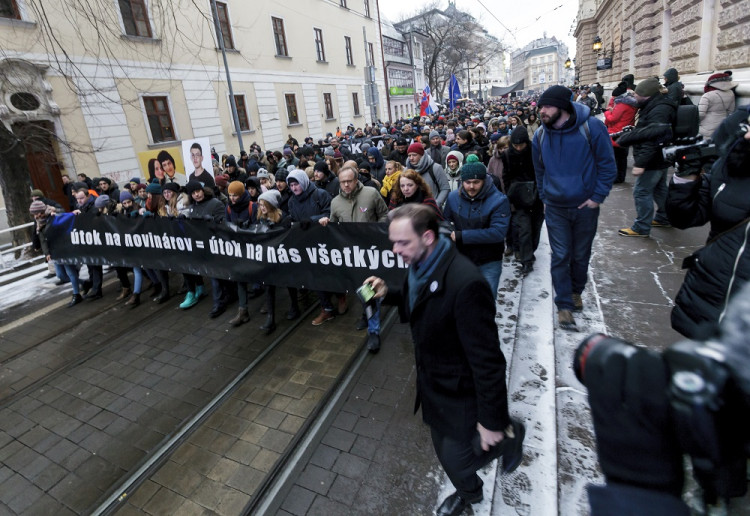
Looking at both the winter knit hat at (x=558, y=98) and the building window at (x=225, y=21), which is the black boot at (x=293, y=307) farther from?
the building window at (x=225, y=21)

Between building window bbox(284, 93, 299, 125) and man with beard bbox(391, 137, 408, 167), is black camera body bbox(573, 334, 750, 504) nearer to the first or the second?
man with beard bbox(391, 137, 408, 167)

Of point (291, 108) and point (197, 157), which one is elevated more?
point (291, 108)

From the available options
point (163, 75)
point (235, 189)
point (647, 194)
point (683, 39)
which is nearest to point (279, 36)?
point (163, 75)

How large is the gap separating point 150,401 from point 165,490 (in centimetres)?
133

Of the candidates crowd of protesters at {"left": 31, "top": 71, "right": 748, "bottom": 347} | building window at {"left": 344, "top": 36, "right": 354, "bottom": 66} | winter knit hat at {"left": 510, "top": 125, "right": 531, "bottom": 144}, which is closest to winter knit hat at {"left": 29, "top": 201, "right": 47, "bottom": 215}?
crowd of protesters at {"left": 31, "top": 71, "right": 748, "bottom": 347}

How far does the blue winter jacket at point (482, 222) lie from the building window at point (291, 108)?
71.3 feet

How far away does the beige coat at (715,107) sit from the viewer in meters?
6.21

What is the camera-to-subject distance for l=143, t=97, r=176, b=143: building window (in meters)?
15.3

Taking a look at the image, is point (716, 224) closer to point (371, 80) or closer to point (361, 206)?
point (361, 206)

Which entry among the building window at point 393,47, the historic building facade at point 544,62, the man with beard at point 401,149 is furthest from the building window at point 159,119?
the historic building facade at point 544,62

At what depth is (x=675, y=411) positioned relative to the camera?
1.03 m

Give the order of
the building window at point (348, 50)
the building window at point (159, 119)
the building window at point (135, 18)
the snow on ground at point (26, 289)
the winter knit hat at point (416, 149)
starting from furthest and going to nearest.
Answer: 1. the building window at point (348, 50)
2. the building window at point (159, 119)
3. the building window at point (135, 18)
4. the snow on ground at point (26, 289)
5. the winter knit hat at point (416, 149)

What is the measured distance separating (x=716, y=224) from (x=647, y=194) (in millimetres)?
3855

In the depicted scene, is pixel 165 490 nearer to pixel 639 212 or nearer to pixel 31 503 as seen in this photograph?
pixel 31 503
